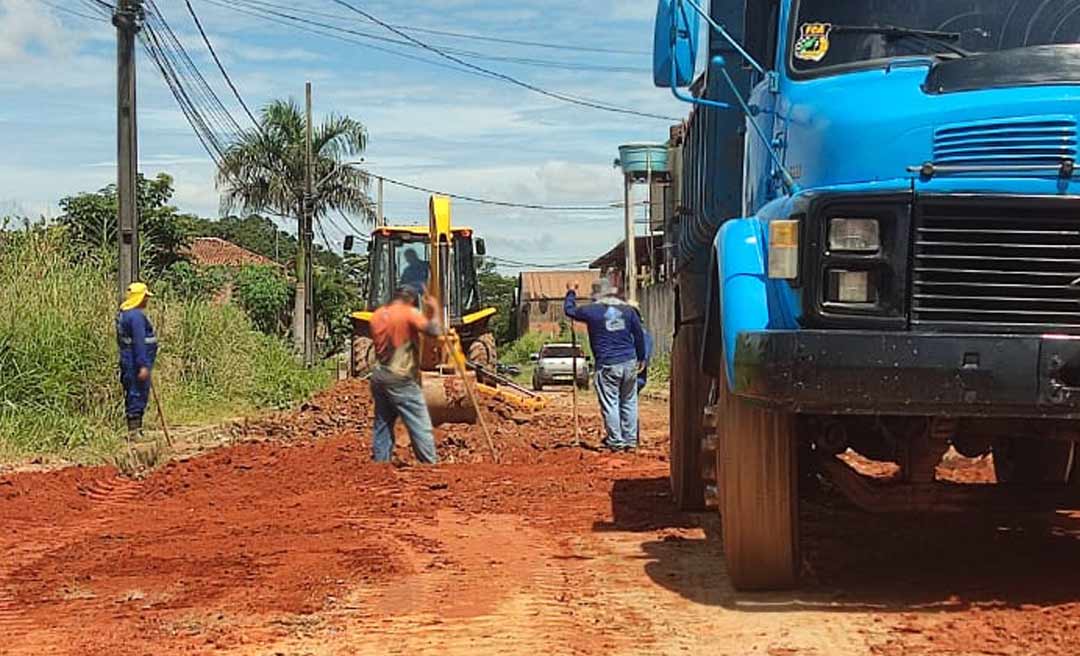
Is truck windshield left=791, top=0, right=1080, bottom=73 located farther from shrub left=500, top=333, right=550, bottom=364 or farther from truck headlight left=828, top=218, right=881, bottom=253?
shrub left=500, top=333, right=550, bottom=364

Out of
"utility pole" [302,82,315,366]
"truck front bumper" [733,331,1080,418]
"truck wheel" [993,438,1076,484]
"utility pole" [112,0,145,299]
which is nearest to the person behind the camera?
"truck front bumper" [733,331,1080,418]

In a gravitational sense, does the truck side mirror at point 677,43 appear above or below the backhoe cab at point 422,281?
above

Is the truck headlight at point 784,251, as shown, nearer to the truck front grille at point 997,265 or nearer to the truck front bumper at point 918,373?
the truck front bumper at point 918,373

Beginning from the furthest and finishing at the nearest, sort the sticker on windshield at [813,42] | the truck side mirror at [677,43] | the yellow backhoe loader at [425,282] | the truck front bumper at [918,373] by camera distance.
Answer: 1. the yellow backhoe loader at [425,282]
2. the truck side mirror at [677,43]
3. the sticker on windshield at [813,42]
4. the truck front bumper at [918,373]

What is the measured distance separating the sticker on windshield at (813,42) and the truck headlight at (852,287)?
4.26ft

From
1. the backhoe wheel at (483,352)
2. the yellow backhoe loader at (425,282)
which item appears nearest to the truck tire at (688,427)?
the yellow backhoe loader at (425,282)

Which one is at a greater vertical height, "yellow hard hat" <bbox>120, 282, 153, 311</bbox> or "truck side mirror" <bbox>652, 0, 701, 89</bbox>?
"truck side mirror" <bbox>652, 0, 701, 89</bbox>

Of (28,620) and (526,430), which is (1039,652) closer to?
(28,620)

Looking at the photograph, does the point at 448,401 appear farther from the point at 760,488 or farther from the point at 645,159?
the point at 760,488

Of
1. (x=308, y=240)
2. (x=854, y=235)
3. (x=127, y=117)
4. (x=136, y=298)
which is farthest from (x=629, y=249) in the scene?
(x=854, y=235)

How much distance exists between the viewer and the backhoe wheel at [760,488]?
6.12 meters

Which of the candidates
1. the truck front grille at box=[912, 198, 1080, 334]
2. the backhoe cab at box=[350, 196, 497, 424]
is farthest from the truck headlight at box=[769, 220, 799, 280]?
the backhoe cab at box=[350, 196, 497, 424]

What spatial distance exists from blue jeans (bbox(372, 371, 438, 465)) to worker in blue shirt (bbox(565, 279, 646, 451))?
2304 mm

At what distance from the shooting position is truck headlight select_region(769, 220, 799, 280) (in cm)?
567
